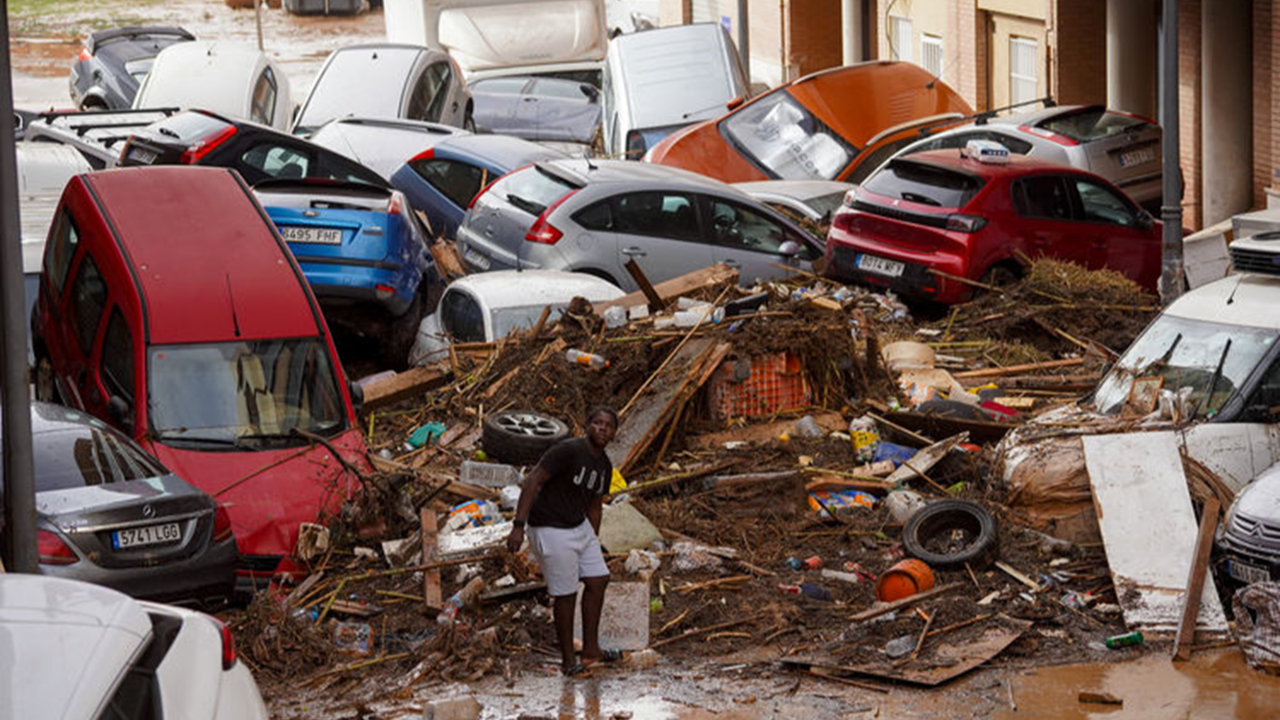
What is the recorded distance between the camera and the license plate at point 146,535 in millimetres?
9945

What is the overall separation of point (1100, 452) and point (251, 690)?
263 inches

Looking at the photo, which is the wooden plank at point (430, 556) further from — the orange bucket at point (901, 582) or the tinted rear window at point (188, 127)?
the tinted rear window at point (188, 127)

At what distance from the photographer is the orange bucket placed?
10.5 metres

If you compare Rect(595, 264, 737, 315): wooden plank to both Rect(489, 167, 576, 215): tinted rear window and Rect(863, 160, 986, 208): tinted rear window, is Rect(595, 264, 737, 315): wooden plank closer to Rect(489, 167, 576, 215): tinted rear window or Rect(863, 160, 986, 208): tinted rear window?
Rect(489, 167, 576, 215): tinted rear window

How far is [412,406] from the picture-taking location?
14.6 metres

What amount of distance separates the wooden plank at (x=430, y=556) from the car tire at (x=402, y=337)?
4.83m

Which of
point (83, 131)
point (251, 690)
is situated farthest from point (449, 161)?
point (251, 690)

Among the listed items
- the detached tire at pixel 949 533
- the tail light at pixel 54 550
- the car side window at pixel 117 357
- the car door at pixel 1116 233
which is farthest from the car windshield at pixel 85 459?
the car door at pixel 1116 233

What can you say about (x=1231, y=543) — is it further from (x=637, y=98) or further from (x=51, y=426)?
(x=637, y=98)

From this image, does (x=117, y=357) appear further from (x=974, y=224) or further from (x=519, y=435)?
(x=974, y=224)

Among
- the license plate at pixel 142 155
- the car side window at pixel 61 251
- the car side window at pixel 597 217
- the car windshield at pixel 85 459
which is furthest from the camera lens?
the license plate at pixel 142 155

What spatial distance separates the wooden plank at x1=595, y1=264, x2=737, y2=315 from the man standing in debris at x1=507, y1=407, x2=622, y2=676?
5521 mm

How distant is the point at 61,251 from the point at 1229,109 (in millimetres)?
14800

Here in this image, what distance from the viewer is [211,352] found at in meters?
12.3
